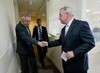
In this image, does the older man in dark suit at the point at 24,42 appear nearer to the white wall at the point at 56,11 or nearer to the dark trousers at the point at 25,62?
the dark trousers at the point at 25,62

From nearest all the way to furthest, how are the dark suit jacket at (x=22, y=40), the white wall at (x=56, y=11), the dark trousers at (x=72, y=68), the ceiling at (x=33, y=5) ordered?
the dark trousers at (x=72, y=68) < the dark suit jacket at (x=22, y=40) < the white wall at (x=56, y=11) < the ceiling at (x=33, y=5)

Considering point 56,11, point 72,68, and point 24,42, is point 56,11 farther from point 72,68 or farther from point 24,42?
point 72,68

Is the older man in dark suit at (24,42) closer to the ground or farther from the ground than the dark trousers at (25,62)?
farther from the ground

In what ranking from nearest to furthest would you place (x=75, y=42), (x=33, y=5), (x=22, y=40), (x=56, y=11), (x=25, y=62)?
(x=75, y=42) → (x=22, y=40) → (x=25, y=62) → (x=56, y=11) → (x=33, y=5)

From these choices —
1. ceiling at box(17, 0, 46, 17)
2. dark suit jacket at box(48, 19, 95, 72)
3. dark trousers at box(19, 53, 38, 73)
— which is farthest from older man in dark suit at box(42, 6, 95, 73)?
ceiling at box(17, 0, 46, 17)

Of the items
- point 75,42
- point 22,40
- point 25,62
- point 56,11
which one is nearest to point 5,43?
point 22,40

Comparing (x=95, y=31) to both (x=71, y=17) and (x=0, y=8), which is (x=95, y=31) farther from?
Answer: (x=0, y=8)

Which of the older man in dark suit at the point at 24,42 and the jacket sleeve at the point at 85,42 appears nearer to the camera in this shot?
the jacket sleeve at the point at 85,42

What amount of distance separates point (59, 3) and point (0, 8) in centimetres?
233

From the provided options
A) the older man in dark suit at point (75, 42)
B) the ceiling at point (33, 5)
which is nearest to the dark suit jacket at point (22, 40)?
the older man in dark suit at point (75, 42)

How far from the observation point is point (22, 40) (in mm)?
2781

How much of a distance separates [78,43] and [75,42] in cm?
4

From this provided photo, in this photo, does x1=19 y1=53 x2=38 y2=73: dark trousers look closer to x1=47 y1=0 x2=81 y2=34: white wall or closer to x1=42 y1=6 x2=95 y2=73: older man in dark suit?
x1=42 y1=6 x2=95 y2=73: older man in dark suit

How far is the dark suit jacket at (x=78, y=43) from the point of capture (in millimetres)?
1725
